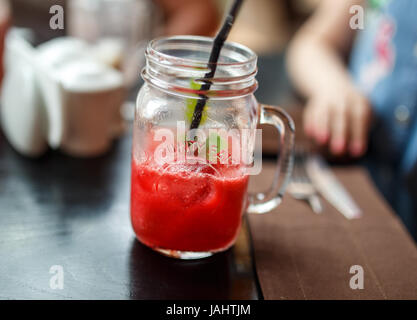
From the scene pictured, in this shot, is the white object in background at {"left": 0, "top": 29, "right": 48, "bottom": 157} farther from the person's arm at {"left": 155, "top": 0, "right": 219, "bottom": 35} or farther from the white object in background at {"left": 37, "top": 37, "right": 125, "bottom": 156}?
the person's arm at {"left": 155, "top": 0, "right": 219, "bottom": 35}

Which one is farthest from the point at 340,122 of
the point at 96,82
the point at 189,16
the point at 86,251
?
the point at 189,16

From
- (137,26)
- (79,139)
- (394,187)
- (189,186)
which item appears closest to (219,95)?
(189,186)

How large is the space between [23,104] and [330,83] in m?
0.68

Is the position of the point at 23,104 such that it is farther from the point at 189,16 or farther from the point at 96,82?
the point at 189,16

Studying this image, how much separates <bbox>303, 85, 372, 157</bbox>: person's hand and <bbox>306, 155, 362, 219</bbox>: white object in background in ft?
0.17

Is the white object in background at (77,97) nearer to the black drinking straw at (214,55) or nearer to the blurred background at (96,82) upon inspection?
the blurred background at (96,82)

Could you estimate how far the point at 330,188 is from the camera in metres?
0.80

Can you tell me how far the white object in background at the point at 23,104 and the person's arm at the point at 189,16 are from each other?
2.66ft

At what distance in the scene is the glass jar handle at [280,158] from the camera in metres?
0.61

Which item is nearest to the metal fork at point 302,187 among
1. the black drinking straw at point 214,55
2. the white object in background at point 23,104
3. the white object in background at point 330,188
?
the white object in background at point 330,188

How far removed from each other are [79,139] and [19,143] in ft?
0.31
